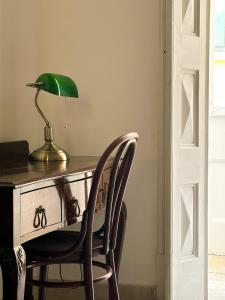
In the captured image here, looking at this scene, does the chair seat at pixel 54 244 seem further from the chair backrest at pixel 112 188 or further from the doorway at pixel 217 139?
the doorway at pixel 217 139

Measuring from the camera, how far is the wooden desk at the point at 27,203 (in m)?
1.57

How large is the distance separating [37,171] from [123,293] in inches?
50.5

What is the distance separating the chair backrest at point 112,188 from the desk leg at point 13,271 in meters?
0.43

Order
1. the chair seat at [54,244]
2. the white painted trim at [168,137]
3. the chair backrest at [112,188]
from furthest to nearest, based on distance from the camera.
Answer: the white painted trim at [168,137], the chair seat at [54,244], the chair backrest at [112,188]

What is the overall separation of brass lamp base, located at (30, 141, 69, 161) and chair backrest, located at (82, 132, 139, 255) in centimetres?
42

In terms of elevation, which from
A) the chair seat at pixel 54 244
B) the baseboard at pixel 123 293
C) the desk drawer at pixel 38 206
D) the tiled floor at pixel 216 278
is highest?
the desk drawer at pixel 38 206

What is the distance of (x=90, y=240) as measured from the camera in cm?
201

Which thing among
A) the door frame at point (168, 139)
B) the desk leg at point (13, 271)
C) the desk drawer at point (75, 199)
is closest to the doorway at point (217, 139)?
the door frame at point (168, 139)

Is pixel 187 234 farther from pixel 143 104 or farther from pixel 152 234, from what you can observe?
pixel 143 104

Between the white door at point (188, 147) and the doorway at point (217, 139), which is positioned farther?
the doorway at point (217, 139)

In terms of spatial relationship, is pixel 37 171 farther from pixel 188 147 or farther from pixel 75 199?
pixel 188 147

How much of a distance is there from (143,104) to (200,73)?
0.35m

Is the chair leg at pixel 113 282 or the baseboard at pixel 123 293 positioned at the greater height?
the chair leg at pixel 113 282

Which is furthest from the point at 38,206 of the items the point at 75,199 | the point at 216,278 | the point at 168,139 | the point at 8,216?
the point at 216,278
